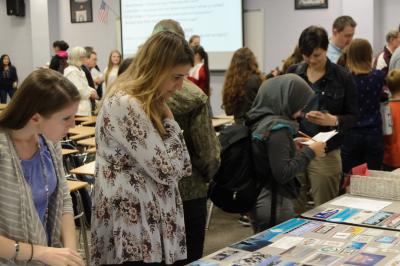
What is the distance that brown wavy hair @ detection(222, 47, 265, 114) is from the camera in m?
3.60

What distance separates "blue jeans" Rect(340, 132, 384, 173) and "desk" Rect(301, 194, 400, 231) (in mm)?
1316

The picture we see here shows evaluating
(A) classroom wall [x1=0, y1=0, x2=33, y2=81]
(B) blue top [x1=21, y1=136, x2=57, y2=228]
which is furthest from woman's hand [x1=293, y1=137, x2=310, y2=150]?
(A) classroom wall [x1=0, y1=0, x2=33, y2=81]

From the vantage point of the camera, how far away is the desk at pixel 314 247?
1.81 m

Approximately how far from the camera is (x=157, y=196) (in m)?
1.87

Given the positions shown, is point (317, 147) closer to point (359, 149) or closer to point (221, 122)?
point (359, 149)

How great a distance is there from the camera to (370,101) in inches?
157

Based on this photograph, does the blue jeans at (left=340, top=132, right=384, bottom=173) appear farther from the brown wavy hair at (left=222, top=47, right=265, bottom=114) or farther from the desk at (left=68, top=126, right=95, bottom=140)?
the desk at (left=68, top=126, right=95, bottom=140)

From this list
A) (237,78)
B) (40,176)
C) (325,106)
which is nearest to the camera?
(40,176)

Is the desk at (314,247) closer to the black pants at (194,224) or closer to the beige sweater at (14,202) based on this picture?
the black pants at (194,224)

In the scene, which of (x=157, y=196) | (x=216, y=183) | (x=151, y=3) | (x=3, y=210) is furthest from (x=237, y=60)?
(x=151, y=3)

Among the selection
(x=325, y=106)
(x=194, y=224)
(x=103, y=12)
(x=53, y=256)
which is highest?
(x=103, y=12)

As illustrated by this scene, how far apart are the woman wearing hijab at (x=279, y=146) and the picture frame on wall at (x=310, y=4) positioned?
6011mm

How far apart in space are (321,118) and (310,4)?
5.63 meters

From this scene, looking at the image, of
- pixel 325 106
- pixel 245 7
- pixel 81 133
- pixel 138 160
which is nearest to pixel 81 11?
pixel 245 7
